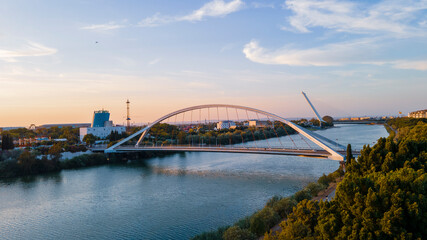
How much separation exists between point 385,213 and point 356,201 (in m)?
0.51

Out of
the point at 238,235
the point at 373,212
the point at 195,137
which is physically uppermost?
the point at 195,137

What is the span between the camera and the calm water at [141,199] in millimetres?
10312

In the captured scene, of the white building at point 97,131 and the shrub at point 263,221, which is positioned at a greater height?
the white building at point 97,131

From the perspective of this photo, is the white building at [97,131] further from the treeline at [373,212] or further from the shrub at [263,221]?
the treeline at [373,212]

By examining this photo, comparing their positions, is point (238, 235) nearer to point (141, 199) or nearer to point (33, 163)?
point (141, 199)

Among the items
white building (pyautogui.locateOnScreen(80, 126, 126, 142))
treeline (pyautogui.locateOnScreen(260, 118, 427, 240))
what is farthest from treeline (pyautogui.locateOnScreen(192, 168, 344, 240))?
white building (pyautogui.locateOnScreen(80, 126, 126, 142))

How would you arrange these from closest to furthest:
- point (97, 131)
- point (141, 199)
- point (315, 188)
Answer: point (315, 188) → point (141, 199) → point (97, 131)

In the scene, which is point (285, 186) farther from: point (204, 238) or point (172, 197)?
point (204, 238)

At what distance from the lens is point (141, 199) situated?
1397cm

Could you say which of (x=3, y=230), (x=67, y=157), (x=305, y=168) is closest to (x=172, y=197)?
(x=3, y=230)

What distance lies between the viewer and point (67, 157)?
Result: 25016mm

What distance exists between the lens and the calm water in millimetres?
10312

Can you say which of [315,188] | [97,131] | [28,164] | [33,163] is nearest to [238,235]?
[315,188]

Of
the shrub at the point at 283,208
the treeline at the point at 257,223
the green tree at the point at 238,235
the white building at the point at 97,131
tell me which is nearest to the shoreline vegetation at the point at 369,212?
the treeline at the point at 257,223
